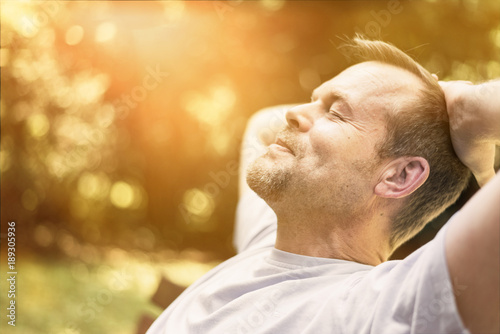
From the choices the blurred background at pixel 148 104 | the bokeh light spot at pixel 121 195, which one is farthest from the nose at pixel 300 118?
the bokeh light spot at pixel 121 195

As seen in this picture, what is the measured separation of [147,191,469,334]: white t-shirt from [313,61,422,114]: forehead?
40 cm

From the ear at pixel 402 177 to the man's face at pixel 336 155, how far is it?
24 mm

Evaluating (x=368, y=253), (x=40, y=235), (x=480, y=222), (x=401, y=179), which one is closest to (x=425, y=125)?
(x=401, y=179)

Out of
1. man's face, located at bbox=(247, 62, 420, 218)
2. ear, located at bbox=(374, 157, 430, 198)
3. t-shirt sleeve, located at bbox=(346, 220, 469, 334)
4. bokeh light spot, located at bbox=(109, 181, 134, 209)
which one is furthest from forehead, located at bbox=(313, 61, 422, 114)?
bokeh light spot, located at bbox=(109, 181, 134, 209)

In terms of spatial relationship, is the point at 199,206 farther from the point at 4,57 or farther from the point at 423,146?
the point at 423,146

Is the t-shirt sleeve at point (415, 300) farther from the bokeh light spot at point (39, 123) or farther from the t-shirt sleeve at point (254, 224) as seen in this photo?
the bokeh light spot at point (39, 123)

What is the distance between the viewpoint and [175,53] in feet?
12.1

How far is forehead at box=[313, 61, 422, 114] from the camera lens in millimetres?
1244

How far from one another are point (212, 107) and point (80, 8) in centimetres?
115

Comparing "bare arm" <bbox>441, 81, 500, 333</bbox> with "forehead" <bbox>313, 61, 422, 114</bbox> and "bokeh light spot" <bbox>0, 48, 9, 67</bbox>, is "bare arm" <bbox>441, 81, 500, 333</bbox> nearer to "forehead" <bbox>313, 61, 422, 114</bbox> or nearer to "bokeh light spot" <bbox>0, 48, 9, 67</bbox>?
"forehead" <bbox>313, 61, 422, 114</bbox>

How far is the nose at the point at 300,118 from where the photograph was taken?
126 cm

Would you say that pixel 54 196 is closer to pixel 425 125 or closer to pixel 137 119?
pixel 137 119

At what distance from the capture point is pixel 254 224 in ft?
5.18

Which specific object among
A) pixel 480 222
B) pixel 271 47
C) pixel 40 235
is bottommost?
pixel 40 235
